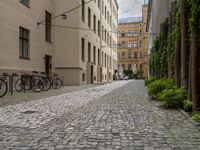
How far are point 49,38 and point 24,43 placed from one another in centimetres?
554

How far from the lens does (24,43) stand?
61.3ft

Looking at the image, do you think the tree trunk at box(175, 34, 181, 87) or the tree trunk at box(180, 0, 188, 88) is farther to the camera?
the tree trunk at box(175, 34, 181, 87)

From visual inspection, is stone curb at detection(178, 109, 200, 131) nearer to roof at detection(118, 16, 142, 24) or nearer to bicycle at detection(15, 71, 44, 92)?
bicycle at detection(15, 71, 44, 92)

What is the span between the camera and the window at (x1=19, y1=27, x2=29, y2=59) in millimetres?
18203

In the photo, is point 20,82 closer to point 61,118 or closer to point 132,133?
point 61,118

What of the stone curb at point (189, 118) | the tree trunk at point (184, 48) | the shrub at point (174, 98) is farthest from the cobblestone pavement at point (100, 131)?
the tree trunk at point (184, 48)

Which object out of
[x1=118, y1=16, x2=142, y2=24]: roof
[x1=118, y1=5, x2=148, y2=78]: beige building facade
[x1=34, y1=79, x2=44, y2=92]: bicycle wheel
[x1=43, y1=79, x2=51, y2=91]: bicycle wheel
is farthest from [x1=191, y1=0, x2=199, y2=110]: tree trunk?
[x1=118, y1=16, x2=142, y2=24]: roof

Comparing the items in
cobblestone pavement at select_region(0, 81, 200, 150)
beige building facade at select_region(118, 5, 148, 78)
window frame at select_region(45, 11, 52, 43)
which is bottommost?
cobblestone pavement at select_region(0, 81, 200, 150)

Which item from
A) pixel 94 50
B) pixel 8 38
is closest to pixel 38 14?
pixel 8 38

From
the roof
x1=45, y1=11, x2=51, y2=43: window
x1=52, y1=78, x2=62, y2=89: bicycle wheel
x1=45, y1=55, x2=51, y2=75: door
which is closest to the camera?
x1=52, y1=78, x2=62, y2=89: bicycle wheel

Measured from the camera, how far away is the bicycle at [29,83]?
640 inches

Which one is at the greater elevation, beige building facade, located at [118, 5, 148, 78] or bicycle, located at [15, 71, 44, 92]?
beige building facade, located at [118, 5, 148, 78]

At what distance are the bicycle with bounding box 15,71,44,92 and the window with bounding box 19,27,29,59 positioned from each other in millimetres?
1977

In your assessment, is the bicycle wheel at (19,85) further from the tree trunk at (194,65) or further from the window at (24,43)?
the tree trunk at (194,65)
